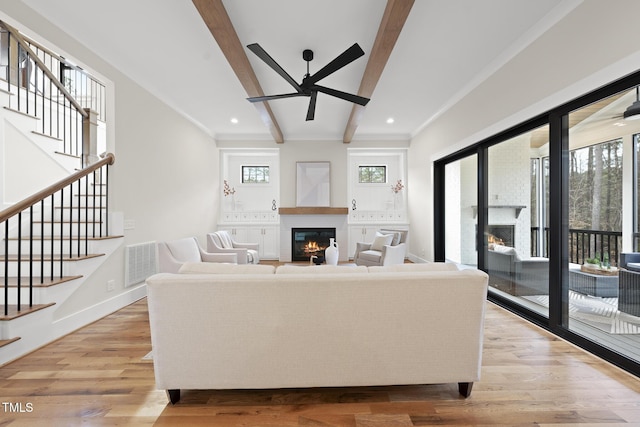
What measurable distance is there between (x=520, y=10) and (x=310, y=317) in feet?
10.3

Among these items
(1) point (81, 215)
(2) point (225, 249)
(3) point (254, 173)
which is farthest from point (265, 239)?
(1) point (81, 215)

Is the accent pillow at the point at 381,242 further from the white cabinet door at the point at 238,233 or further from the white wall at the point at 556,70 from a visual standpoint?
the white cabinet door at the point at 238,233

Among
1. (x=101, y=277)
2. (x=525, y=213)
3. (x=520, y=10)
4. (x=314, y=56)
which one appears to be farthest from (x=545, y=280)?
(x=101, y=277)

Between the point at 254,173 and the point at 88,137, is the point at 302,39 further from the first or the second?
the point at 254,173

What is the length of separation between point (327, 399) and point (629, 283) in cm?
240

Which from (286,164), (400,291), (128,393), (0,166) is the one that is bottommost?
(128,393)

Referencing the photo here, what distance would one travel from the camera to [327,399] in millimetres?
1743

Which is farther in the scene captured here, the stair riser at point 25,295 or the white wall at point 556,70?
the stair riser at point 25,295

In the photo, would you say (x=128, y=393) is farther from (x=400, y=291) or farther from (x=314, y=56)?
(x=314, y=56)

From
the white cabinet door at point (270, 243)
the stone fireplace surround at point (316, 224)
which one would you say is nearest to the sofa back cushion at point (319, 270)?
the stone fireplace surround at point (316, 224)

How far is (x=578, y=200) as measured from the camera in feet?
8.25

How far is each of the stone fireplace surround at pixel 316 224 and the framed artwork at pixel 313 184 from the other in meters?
0.28

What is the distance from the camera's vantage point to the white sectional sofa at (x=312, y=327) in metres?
1.60

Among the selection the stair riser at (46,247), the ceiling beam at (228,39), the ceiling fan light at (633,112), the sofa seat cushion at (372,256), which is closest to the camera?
the ceiling fan light at (633,112)
